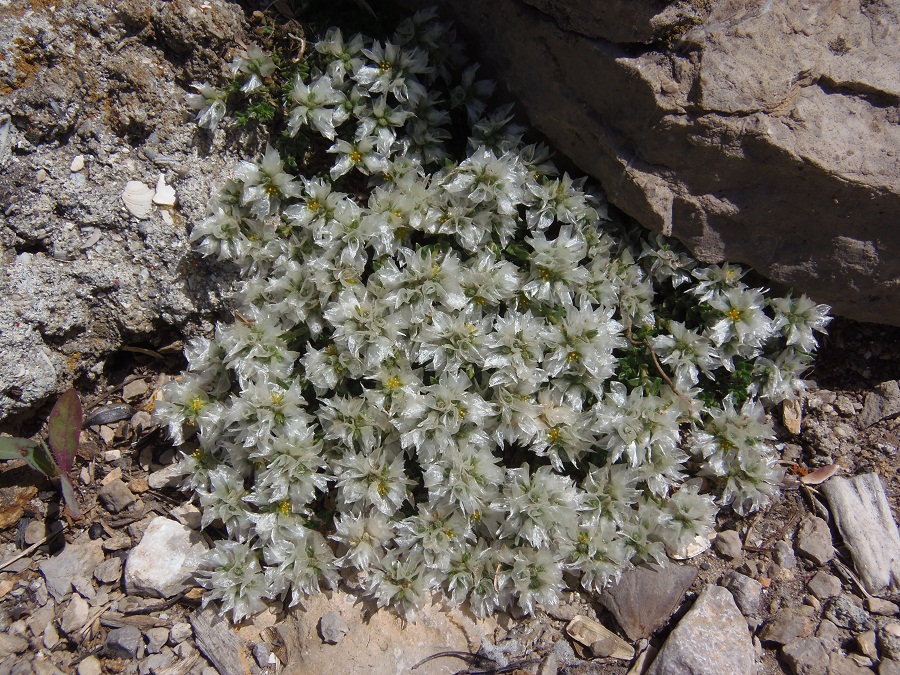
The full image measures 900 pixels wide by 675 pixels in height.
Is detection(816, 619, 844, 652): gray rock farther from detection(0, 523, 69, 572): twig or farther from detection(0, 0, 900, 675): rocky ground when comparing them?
detection(0, 523, 69, 572): twig

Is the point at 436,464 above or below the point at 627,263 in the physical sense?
below

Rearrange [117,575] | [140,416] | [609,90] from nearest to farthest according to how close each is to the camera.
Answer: [609,90] < [117,575] < [140,416]

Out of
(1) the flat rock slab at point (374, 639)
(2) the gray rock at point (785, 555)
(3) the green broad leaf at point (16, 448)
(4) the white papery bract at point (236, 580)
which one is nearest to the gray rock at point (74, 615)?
(4) the white papery bract at point (236, 580)

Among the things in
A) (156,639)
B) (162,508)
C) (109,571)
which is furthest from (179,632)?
(162,508)

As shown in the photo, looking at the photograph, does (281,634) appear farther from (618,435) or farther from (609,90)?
(609,90)

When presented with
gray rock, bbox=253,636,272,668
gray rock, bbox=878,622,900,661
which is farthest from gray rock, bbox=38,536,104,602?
A: gray rock, bbox=878,622,900,661

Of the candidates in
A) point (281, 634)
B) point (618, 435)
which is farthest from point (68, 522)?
point (618, 435)
